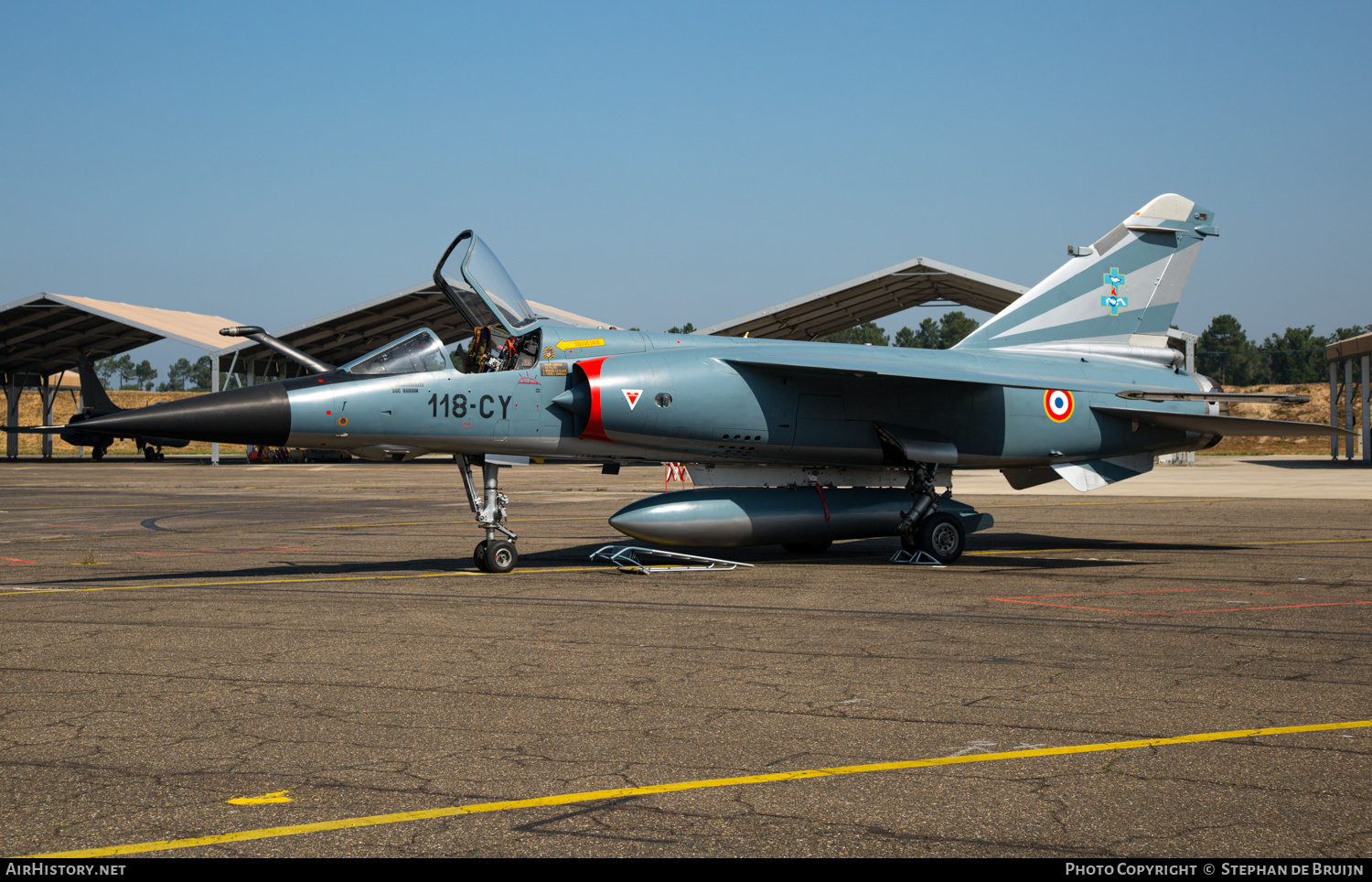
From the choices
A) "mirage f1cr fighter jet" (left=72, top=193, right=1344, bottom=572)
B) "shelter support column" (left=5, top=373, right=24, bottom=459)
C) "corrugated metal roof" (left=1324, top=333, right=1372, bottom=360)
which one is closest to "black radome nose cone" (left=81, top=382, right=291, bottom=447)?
"mirage f1cr fighter jet" (left=72, top=193, right=1344, bottom=572)

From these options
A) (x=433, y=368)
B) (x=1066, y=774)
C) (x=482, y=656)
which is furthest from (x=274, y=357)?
(x=1066, y=774)

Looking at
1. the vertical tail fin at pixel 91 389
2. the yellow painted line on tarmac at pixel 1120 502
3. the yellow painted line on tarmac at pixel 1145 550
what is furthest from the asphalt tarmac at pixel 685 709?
the vertical tail fin at pixel 91 389

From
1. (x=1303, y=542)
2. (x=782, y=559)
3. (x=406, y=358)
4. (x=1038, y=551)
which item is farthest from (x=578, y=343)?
(x=1303, y=542)

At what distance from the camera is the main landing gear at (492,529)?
39.2 ft

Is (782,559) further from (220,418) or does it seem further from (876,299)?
(876,299)

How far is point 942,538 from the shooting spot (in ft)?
44.2

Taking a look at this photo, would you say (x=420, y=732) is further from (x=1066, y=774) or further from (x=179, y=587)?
(x=179, y=587)

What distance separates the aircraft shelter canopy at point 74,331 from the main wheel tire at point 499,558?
124 feet

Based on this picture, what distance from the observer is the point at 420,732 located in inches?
212

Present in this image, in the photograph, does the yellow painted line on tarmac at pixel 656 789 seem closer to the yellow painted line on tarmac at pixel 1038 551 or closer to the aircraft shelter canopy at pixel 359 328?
the yellow painted line on tarmac at pixel 1038 551

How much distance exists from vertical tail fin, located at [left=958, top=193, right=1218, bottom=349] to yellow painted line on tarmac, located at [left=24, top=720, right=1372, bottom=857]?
11038 mm

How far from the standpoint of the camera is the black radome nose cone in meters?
10.1

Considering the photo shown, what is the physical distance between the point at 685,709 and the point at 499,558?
6445 mm

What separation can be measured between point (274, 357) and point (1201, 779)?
54.2 metres
